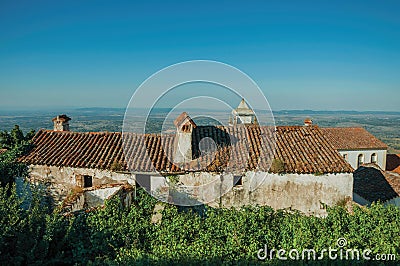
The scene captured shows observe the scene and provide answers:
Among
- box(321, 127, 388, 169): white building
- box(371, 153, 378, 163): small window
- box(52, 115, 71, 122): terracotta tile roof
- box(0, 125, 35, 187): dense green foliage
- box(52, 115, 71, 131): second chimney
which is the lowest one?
box(371, 153, 378, 163): small window

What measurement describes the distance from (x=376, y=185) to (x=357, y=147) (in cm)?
1713

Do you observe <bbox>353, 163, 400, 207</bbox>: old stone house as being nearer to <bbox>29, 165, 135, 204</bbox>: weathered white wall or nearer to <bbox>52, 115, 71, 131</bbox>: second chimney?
<bbox>29, 165, 135, 204</bbox>: weathered white wall

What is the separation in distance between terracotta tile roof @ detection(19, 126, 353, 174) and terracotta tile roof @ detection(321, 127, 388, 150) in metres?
26.2

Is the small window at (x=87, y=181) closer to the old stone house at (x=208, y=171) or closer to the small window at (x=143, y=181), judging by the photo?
the old stone house at (x=208, y=171)

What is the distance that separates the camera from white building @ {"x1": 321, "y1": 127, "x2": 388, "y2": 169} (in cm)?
3934

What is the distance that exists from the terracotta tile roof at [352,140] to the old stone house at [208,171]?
89.8ft

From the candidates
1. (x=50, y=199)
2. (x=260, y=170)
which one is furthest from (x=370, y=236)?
(x=50, y=199)

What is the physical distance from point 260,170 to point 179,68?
531 cm

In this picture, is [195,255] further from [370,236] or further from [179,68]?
[179,68]

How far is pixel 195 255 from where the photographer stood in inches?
307

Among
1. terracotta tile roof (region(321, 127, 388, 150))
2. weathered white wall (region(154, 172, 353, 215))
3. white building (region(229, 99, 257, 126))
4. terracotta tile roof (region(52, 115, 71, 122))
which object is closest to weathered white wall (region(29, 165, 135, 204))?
weathered white wall (region(154, 172, 353, 215))

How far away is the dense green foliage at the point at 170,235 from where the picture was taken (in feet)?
25.7

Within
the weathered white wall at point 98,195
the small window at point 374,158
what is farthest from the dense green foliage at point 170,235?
the small window at point 374,158

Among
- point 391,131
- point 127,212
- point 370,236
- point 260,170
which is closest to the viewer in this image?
point 370,236
